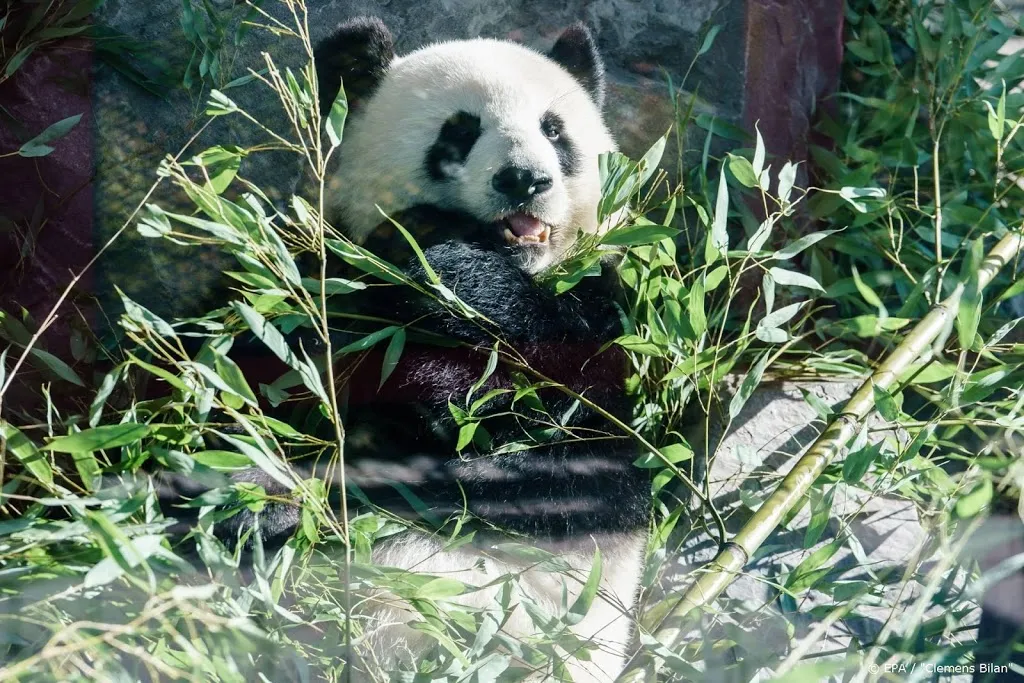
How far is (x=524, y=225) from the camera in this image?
158cm

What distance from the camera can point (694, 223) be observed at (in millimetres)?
1959

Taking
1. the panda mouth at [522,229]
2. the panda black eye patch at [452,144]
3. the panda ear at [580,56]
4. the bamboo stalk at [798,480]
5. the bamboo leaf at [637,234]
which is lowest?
the bamboo stalk at [798,480]

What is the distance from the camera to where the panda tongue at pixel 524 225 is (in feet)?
5.16

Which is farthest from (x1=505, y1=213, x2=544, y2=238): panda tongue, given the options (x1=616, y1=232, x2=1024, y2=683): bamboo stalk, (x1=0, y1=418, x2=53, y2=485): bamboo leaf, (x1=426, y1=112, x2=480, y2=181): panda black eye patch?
(x1=0, y1=418, x2=53, y2=485): bamboo leaf

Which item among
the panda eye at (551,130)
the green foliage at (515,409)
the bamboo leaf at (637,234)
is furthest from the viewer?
the panda eye at (551,130)

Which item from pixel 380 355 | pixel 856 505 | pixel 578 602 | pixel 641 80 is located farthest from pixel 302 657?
pixel 641 80

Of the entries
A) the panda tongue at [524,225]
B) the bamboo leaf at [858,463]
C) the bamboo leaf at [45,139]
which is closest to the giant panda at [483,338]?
the panda tongue at [524,225]

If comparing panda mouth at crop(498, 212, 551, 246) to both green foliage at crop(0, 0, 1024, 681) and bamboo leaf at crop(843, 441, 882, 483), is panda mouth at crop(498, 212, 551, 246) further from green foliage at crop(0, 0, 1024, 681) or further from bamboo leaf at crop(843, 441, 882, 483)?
bamboo leaf at crop(843, 441, 882, 483)

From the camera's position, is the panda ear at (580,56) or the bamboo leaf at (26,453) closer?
the bamboo leaf at (26,453)

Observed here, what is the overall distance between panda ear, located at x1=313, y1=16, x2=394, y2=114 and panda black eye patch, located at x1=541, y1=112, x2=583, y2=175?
12.8 inches

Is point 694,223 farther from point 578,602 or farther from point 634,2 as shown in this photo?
point 578,602

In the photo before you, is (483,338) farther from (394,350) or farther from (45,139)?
(45,139)

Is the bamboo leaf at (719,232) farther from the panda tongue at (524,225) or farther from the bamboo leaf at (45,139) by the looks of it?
the bamboo leaf at (45,139)

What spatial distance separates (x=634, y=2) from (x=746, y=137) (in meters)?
0.39
